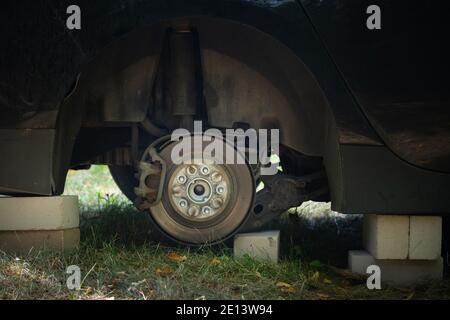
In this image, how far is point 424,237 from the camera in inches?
124

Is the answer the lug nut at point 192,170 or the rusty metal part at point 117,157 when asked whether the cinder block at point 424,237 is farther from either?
the rusty metal part at point 117,157

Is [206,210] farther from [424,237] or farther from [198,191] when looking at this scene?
[424,237]

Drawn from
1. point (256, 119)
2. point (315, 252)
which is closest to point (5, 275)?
point (256, 119)

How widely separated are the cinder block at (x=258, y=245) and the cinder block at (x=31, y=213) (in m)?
0.93

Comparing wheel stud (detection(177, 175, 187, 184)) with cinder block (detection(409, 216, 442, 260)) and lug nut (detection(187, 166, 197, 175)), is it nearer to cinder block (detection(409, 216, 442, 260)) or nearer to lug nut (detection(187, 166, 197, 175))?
lug nut (detection(187, 166, 197, 175))

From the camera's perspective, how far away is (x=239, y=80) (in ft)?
11.2

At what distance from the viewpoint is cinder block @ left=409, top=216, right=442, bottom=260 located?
3133 millimetres

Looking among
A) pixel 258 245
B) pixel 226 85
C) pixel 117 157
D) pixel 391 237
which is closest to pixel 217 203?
pixel 258 245

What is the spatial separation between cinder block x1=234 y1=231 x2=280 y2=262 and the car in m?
0.08

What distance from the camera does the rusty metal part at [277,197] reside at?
3.51 meters

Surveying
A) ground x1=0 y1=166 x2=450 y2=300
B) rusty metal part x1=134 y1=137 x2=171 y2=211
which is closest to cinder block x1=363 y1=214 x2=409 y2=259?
ground x1=0 y1=166 x2=450 y2=300

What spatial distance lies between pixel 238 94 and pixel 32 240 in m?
1.32

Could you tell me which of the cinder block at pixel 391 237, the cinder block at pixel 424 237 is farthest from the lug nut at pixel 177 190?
the cinder block at pixel 424 237
